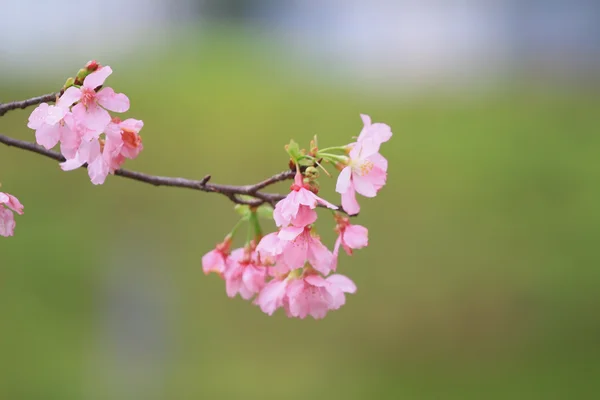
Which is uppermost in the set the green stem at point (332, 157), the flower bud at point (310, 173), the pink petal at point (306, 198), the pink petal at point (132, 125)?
the pink petal at point (132, 125)

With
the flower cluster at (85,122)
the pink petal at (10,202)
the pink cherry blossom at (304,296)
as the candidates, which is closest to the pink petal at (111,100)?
the flower cluster at (85,122)

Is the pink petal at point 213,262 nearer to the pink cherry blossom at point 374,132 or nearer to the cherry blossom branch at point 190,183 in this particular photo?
the cherry blossom branch at point 190,183

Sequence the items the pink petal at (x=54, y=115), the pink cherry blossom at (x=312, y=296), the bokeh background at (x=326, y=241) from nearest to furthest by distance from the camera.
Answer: the pink petal at (x=54, y=115), the pink cherry blossom at (x=312, y=296), the bokeh background at (x=326, y=241)

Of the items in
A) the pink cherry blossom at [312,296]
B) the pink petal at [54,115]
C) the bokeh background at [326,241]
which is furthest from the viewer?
the bokeh background at [326,241]

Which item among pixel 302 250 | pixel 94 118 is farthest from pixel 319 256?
pixel 94 118

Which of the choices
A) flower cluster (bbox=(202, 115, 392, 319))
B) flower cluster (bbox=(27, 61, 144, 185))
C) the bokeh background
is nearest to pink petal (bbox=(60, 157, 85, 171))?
flower cluster (bbox=(27, 61, 144, 185))

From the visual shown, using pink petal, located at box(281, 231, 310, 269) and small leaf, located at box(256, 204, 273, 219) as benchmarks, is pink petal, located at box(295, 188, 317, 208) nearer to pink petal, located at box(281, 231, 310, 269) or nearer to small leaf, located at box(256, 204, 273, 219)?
pink petal, located at box(281, 231, 310, 269)

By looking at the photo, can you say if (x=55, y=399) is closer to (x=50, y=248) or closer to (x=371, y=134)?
(x=50, y=248)

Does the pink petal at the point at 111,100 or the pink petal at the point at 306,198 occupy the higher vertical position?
the pink petal at the point at 111,100

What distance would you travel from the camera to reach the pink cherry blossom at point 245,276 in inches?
26.2

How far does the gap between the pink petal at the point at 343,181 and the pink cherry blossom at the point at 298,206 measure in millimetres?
20

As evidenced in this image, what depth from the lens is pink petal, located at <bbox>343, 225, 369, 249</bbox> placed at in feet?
1.98

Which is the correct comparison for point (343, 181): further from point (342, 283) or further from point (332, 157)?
point (342, 283)

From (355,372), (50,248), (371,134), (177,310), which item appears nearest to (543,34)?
A: (355,372)
